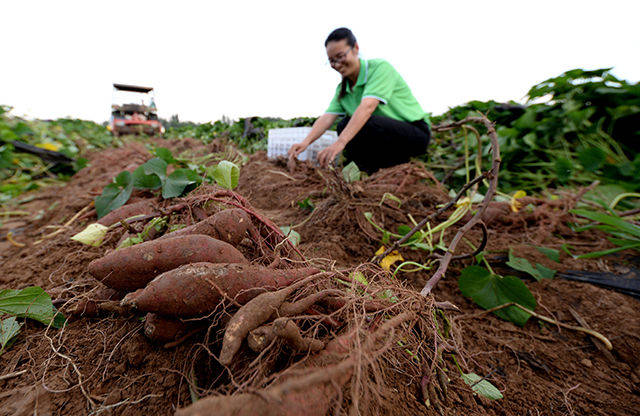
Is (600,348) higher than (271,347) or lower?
lower

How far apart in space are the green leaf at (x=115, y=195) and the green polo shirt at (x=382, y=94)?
1.86 m

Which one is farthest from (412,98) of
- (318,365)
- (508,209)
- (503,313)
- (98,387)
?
(98,387)

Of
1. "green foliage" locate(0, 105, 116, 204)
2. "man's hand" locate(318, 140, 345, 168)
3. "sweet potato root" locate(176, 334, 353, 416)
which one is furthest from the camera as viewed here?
"green foliage" locate(0, 105, 116, 204)

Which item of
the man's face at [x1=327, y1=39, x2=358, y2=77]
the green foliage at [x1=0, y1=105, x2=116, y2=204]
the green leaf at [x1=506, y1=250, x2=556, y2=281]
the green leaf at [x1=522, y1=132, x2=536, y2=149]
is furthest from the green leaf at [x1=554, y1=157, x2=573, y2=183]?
the green foliage at [x1=0, y1=105, x2=116, y2=204]

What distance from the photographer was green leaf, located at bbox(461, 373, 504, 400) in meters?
0.72

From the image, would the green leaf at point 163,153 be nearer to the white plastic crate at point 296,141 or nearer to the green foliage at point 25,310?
the green foliage at point 25,310

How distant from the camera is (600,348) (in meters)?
0.96

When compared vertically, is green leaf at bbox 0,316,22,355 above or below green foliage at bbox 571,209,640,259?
below

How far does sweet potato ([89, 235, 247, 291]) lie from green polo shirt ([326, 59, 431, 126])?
210 centimetres

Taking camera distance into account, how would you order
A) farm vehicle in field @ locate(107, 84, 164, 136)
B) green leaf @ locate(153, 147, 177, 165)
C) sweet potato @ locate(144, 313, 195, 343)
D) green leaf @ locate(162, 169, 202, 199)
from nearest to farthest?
sweet potato @ locate(144, 313, 195, 343), green leaf @ locate(162, 169, 202, 199), green leaf @ locate(153, 147, 177, 165), farm vehicle in field @ locate(107, 84, 164, 136)

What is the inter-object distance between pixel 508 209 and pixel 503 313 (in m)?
1.02

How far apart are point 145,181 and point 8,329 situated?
854mm

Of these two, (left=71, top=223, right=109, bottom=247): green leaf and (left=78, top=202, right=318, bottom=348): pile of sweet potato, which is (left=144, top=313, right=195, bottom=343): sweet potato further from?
(left=71, top=223, right=109, bottom=247): green leaf

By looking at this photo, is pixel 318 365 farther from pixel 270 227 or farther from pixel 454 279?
pixel 454 279
